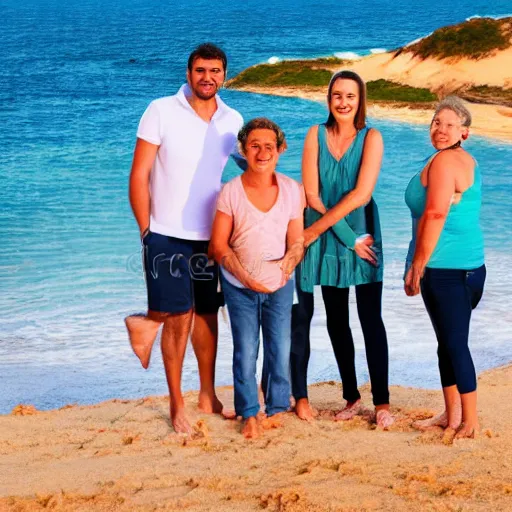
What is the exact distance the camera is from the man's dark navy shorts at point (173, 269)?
4.87 m

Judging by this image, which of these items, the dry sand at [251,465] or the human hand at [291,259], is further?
the human hand at [291,259]

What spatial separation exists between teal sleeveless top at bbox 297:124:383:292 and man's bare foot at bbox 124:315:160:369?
2.55ft

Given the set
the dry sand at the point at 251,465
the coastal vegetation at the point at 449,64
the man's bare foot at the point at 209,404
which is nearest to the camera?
the dry sand at the point at 251,465

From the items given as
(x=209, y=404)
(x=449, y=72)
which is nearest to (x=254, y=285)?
(x=209, y=404)

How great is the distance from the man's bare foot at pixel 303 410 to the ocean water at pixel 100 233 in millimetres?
1185

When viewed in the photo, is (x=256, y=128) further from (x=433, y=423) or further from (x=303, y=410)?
(x=433, y=423)

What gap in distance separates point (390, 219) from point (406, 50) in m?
11.5

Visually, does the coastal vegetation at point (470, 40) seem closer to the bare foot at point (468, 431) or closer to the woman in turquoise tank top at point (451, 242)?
the woman in turquoise tank top at point (451, 242)

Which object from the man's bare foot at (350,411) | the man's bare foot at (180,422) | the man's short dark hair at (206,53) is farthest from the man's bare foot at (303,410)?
the man's short dark hair at (206,53)

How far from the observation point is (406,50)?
76.9 ft

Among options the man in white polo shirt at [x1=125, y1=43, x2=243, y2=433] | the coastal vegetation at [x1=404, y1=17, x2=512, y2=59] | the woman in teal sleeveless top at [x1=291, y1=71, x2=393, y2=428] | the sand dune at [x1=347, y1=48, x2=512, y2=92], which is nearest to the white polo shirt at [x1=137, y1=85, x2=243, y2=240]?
the man in white polo shirt at [x1=125, y1=43, x2=243, y2=433]

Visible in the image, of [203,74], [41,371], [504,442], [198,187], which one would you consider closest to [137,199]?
[198,187]

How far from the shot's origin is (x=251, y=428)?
4906 millimetres

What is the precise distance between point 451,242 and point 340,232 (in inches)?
20.8
